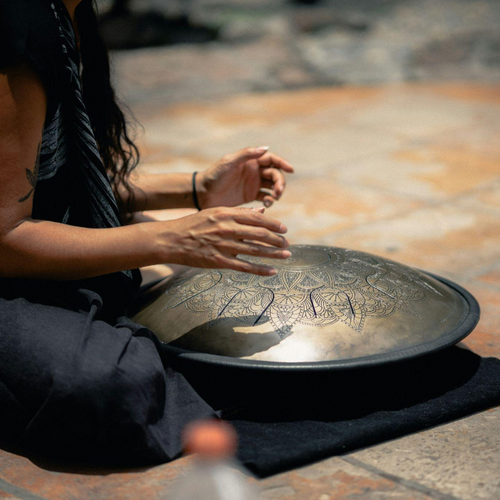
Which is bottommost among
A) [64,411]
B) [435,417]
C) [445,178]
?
[445,178]

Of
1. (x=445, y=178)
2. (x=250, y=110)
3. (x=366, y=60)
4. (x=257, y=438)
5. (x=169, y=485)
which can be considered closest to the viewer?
(x=169, y=485)

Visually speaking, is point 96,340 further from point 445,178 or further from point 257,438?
point 445,178

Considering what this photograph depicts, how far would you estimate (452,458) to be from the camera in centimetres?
146

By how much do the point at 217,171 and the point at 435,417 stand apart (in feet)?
Result: 3.22

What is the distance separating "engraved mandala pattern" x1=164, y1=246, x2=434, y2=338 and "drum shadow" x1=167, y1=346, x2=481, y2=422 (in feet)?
0.37

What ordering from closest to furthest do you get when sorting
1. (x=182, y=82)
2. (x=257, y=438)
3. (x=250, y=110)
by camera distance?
(x=257, y=438), (x=250, y=110), (x=182, y=82)

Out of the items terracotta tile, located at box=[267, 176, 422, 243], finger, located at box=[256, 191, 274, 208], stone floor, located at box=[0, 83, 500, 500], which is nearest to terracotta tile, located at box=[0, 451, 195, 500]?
stone floor, located at box=[0, 83, 500, 500]

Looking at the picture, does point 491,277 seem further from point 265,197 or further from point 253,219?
point 253,219

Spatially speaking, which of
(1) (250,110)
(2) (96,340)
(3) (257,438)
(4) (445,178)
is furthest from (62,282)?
(1) (250,110)

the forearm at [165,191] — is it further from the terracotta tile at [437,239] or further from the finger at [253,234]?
the terracotta tile at [437,239]

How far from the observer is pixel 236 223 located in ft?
4.77

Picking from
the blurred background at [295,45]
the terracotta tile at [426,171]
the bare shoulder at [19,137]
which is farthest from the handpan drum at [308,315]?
the blurred background at [295,45]

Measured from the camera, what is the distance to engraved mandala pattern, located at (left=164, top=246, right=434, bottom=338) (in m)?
1.63

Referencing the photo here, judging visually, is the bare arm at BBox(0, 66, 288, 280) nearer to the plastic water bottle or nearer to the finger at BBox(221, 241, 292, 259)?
the finger at BBox(221, 241, 292, 259)
